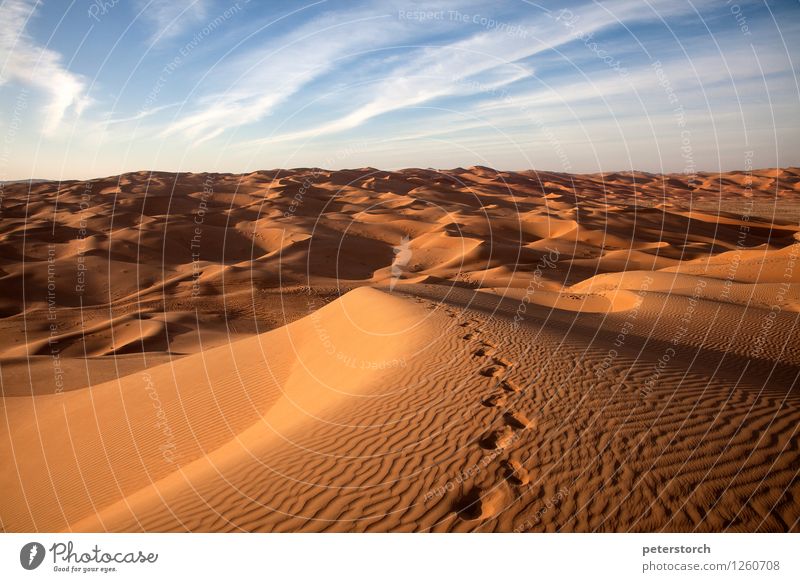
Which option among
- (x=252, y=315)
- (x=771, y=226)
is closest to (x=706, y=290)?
(x=252, y=315)

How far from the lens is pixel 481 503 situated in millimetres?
5262

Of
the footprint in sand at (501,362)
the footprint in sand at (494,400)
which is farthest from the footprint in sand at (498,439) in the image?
the footprint in sand at (501,362)

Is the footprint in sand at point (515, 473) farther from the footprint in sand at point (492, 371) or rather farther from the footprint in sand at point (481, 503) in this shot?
the footprint in sand at point (492, 371)

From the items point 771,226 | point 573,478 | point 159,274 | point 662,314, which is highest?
point 159,274

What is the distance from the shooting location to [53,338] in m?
20.0

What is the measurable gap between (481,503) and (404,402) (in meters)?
2.83

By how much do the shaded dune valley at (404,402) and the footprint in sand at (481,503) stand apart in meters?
0.03

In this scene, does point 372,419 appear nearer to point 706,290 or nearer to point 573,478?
point 573,478

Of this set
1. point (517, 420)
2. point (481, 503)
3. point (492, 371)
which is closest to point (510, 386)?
point (492, 371)

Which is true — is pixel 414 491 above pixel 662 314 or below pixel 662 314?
above

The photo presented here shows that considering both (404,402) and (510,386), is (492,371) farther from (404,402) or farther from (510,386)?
(404,402)

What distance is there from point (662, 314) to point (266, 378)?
547 inches

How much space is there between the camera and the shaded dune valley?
5.37 meters

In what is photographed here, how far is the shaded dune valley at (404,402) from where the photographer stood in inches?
211
